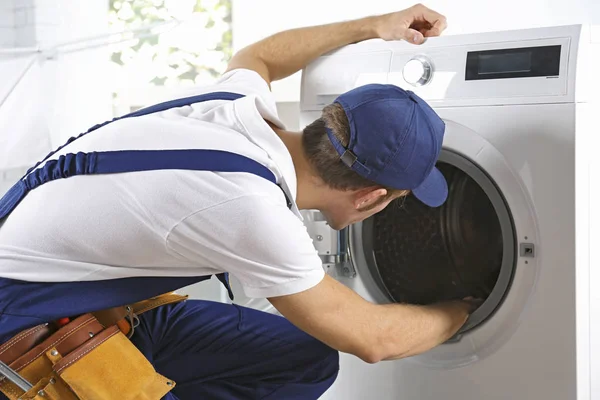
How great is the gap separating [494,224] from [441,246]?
0.14m

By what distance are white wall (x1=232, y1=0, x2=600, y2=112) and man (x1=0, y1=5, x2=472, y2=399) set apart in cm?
94

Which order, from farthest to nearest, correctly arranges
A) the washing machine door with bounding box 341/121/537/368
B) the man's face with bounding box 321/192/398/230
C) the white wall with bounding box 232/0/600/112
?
the white wall with bounding box 232/0/600/112, the washing machine door with bounding box 341/121/537/368, the man's face with bounding box 321/192/398/230

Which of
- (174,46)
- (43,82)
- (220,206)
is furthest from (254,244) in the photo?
(174,46)

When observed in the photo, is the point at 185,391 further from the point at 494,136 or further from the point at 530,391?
the point at 494,136

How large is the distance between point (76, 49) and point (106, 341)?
1.22 m

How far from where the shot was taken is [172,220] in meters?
1.27

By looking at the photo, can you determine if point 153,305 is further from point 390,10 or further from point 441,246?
point 390,10

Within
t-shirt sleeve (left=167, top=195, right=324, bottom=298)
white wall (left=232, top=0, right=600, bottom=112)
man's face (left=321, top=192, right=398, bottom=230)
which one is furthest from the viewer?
white wall (left=232, top=0, right=600, bottom=112)

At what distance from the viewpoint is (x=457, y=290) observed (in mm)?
1801

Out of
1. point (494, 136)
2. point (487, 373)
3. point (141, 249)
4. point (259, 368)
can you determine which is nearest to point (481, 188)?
point (494, 136)

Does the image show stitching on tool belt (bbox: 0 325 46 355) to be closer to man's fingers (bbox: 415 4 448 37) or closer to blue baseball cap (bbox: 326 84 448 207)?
blue baseball cap (bbox: 326 84 448 207)

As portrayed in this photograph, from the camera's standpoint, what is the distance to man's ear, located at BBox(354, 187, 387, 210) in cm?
142

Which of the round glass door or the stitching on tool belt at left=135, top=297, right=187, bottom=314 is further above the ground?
the round glass door

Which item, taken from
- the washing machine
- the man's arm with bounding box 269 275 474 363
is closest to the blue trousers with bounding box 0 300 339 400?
the washing machine
